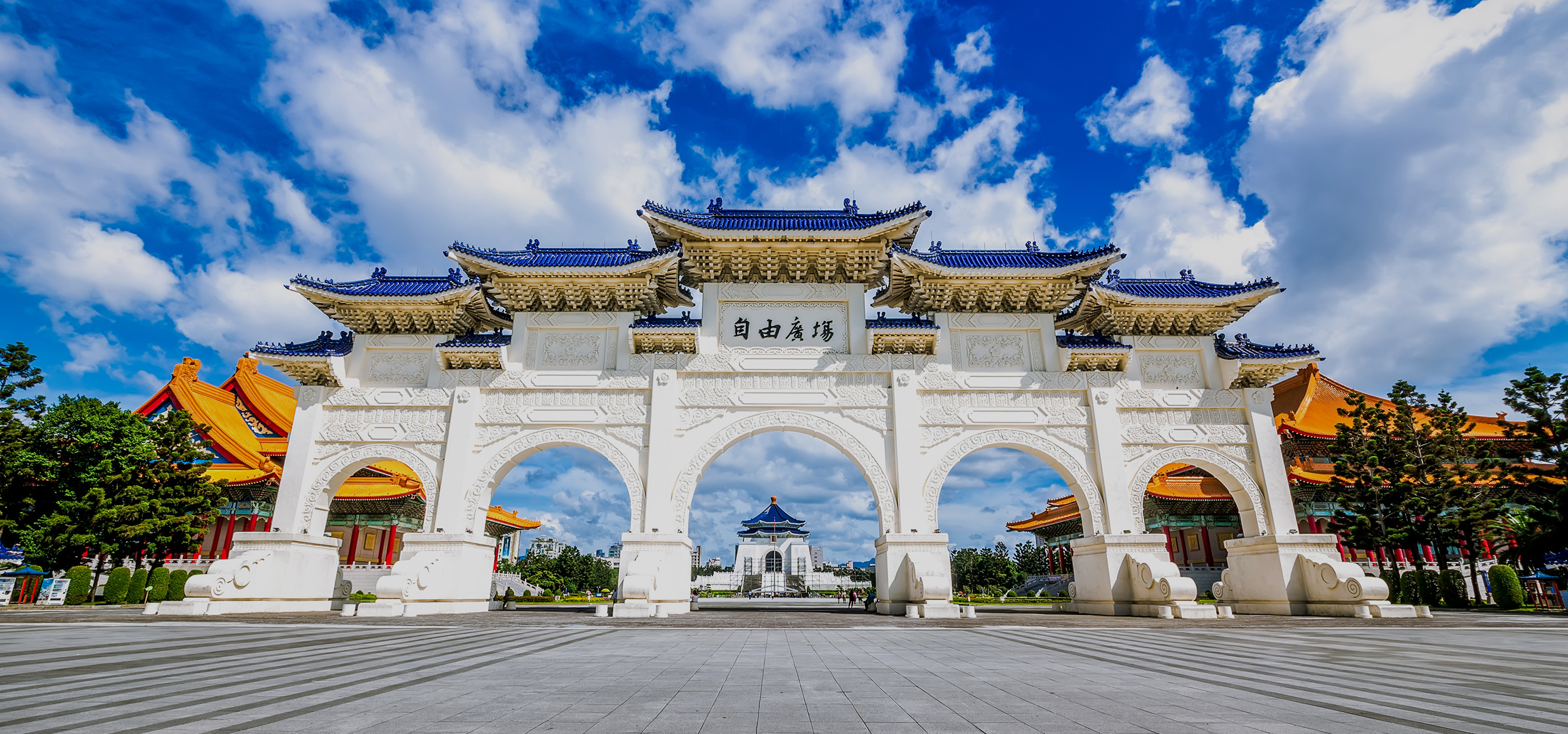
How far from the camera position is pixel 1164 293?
55.3ft

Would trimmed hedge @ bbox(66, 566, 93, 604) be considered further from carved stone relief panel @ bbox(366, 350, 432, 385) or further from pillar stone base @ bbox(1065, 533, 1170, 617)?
pillar stone base @ bbox(1065, 533, 1170, 617)

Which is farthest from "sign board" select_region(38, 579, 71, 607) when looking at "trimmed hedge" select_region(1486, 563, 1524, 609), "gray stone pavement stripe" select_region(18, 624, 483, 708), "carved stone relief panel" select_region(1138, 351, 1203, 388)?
"trimmed hedge" select_region(1486, 563, 1524, 609)

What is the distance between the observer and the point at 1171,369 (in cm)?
1677

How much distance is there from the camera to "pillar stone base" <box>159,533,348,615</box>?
535 inches

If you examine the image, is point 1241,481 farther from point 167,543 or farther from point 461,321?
point 167,543

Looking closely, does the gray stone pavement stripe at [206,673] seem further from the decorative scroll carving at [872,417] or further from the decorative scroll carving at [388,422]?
the decorative scroll carving at [872,417]

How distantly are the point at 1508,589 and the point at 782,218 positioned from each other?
66.5ft

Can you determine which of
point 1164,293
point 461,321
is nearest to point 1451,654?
point 1164,293

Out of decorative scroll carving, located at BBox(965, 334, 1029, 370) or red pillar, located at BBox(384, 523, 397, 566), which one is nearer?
decorative scroll carving, located at BBox(965, 334, 1029, 370)

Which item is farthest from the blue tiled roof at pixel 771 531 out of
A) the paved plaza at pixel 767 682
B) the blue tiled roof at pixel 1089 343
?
the paved plaza at pixel 767 682

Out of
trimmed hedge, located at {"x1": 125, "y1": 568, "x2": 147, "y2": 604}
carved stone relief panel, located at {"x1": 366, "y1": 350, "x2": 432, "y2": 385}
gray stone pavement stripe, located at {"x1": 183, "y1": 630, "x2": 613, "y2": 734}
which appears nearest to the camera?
gray stone pavement stripe, located at {"x1": 183, "y1": 630, "x2": 613, "y2": 734}

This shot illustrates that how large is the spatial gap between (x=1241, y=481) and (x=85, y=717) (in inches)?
740

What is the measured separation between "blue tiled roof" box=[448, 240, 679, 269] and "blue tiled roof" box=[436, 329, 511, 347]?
176 cm

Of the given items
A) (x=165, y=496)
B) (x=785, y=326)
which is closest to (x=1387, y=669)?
(x=785, y=326)
